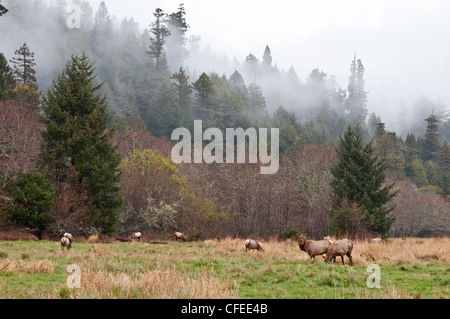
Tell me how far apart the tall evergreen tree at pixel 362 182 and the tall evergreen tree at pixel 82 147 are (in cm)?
2083

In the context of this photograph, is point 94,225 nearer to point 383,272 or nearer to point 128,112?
point 383,272

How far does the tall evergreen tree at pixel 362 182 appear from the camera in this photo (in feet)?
105

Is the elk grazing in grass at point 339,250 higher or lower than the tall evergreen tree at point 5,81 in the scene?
lower

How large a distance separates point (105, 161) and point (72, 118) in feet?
15.7

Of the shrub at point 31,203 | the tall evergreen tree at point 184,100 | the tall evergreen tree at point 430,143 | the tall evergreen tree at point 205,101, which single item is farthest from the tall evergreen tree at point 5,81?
the tall evergreen tree at point 430,143

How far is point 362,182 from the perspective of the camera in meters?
33.3

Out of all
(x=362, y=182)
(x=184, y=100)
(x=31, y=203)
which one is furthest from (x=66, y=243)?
(x=184, y=100)

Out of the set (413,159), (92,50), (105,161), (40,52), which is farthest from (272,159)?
(40,52)

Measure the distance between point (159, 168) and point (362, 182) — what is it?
70.7 feet

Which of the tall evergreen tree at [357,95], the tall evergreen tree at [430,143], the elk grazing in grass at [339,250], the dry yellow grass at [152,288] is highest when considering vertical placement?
the tall evergreen tree at [357,95]

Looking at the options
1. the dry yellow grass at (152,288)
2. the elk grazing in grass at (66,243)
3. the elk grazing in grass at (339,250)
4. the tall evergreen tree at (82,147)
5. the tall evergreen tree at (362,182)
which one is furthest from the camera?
the tall evergreen tree at (362,182)

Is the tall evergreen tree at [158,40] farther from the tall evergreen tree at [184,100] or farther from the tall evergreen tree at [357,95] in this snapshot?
the tall evergreen tree at [357,95]

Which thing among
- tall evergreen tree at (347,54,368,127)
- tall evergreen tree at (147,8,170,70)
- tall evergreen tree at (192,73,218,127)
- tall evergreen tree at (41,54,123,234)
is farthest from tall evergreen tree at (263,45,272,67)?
tall evergreen tree at (41,54,123,234)
